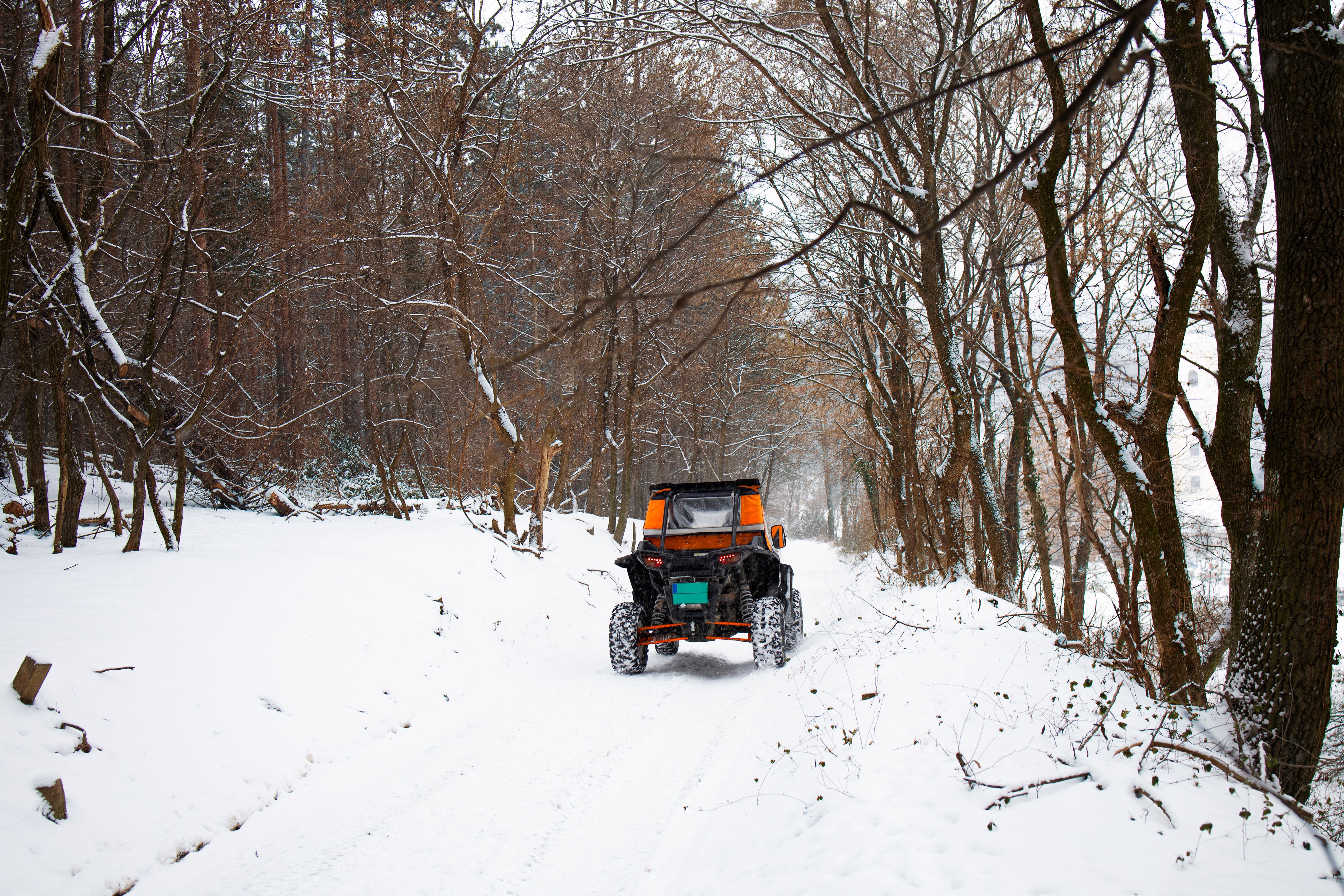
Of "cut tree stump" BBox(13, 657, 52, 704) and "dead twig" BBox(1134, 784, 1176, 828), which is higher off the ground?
"cut tree stump" BBox(13, 657, 52, 704)

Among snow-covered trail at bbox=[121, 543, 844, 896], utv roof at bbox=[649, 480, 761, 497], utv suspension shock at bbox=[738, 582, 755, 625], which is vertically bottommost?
snow-covered trail at bbox=[121, 543, 844, 896]

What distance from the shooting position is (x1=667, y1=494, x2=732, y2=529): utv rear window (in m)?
8.45

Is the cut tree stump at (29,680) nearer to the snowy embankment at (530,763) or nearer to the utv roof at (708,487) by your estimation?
the snowy embankment at (530,763)

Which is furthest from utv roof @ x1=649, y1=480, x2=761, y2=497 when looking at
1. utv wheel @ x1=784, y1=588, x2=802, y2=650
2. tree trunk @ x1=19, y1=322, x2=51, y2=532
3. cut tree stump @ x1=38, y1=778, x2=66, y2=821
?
tree trunk @ x1=19, y1=322, x2=51, y2=532

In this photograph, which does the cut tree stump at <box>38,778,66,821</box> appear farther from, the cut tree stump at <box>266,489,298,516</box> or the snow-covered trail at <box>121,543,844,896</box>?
the cut tree stump at <box>266,489,298,516</box>

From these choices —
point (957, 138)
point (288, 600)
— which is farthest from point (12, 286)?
point (957, 138)

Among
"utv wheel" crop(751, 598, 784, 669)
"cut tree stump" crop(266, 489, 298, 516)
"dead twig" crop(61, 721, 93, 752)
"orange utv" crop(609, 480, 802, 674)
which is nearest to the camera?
"dead twig" crop(61, 721, 93, 752)

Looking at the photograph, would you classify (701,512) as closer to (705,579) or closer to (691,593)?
(705,579)

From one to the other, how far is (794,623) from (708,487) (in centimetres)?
198

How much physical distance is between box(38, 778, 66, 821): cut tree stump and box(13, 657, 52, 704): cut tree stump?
64 centimetres

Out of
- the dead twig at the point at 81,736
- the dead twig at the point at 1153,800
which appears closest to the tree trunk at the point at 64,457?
the dead twig at the point at 81,736

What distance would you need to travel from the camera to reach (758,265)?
14734mm

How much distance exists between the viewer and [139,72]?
416 inches

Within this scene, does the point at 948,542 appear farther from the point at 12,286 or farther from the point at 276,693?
the point at 12,286
